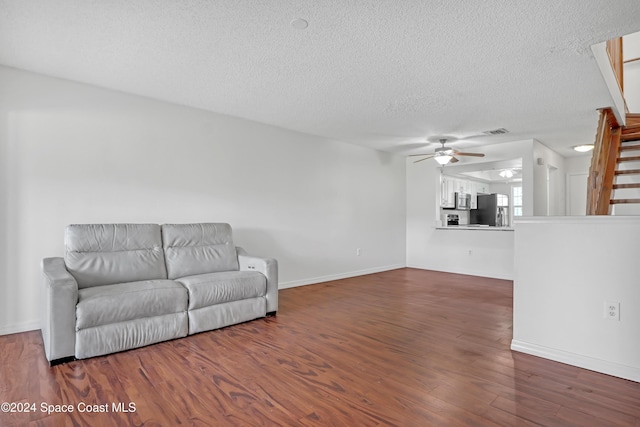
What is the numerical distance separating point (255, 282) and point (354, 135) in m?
3.12

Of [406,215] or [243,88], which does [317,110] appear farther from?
[406,215]

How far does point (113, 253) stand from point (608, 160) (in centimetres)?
553

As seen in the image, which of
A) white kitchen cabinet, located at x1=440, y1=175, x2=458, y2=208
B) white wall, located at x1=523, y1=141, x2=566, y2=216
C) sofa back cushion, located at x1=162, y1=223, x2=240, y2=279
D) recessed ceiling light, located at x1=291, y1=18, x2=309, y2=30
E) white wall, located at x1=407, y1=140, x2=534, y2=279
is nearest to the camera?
recessed ceiling light, located at x1=291, y1=18, x2=309, y2=30

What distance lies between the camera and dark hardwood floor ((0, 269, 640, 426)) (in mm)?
1860

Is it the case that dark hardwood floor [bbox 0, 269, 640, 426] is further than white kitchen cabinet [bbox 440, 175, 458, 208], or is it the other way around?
white kitchen cabinet [bbox 440, 175, 458, 208]

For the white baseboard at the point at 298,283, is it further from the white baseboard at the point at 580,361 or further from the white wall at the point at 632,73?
the white wall at the point at 632,73

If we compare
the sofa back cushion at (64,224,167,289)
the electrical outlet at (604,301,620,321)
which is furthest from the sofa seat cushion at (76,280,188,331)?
the electrical outlet at (604,301,620,321)

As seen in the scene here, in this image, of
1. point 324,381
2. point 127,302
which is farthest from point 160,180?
point 324,381

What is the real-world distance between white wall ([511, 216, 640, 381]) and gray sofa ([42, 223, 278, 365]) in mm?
2398

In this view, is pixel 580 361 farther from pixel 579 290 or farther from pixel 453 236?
pixel 453 236

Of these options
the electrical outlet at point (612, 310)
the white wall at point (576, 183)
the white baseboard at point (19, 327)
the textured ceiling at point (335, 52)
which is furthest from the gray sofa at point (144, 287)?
the white wall at point (576, 183)

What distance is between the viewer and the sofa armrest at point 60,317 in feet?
8.11

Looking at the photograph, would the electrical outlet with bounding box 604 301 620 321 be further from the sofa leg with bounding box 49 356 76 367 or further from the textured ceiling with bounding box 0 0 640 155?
the sofa leg with bounding box 49 356 76 367

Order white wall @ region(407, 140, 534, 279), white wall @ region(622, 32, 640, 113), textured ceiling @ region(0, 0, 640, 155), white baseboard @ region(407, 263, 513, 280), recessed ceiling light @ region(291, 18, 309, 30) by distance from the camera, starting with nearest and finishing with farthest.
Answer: textured ceiling @ region(0, 0, 640, 155), recessed ceiling light @ region(291, 18, 309, 30), white wall @ region(622, 32, 640, 113), white wall @ region(407, 140, 534, 279), white baseboard @ region(407, 263, 513, 280)
